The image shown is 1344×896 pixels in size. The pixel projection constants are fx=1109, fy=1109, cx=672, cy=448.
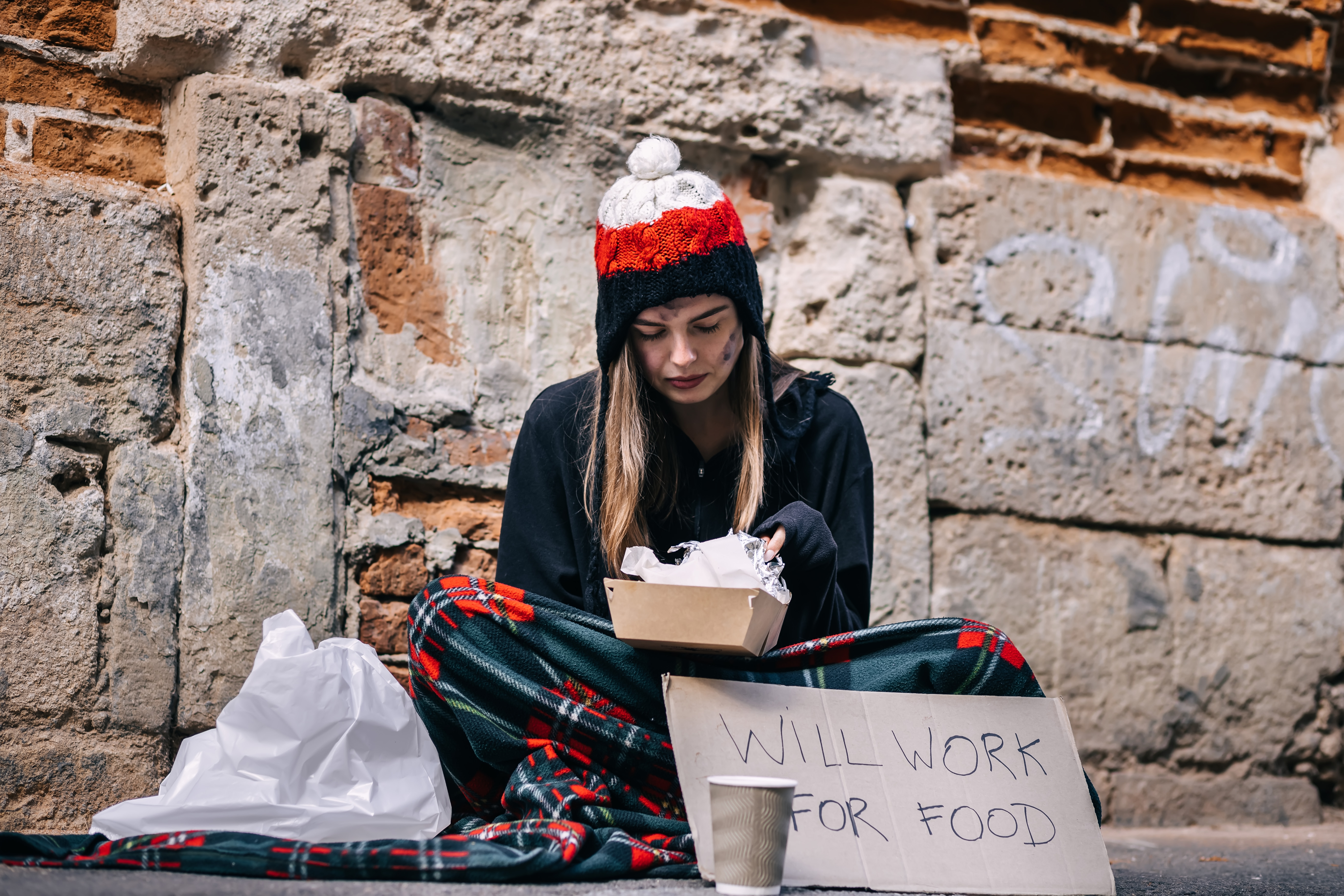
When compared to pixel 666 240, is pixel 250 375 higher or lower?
lower

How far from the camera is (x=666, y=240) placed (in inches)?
74.7

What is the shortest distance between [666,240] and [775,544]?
561mm

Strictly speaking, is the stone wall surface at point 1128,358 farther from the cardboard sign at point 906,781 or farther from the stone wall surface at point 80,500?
the stone wall surface at point 80,500

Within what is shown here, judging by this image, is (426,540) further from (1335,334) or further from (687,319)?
(1335,334)

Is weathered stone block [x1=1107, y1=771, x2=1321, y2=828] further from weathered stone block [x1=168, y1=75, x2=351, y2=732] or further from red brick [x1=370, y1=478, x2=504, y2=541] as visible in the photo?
weathered stone block [x1=168, y1=75, x2=351, y2=732]

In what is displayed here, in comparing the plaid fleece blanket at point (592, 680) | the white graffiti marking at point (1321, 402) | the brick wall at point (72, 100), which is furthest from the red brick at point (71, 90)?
the white graffiti marking at point (1321, 402)

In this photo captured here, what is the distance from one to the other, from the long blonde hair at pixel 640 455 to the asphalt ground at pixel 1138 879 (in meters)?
0.63

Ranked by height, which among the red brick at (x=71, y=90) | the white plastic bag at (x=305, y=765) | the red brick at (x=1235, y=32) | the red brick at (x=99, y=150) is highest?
the red brick at (x=1235, y=32)

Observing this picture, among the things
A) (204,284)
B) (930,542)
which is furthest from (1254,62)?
(204,284)

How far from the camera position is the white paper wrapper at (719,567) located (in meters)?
1.60

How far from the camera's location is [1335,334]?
299 cm

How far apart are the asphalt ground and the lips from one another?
837 mm

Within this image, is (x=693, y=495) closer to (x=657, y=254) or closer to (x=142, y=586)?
(x=657, y=254)

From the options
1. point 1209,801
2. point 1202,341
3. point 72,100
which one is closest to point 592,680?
point 72,100
